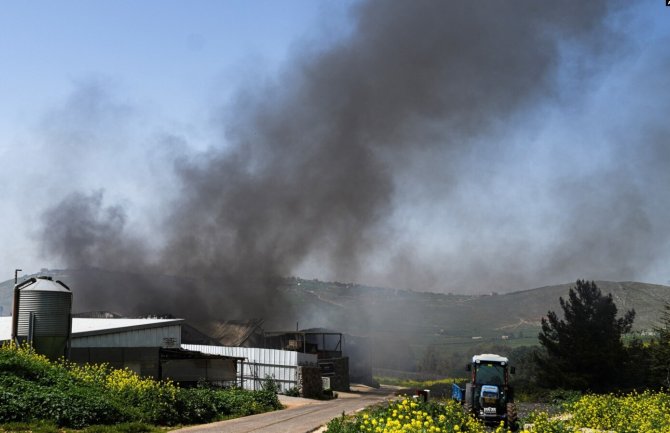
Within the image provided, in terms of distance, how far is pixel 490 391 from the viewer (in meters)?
23.9

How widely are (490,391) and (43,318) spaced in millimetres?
19139

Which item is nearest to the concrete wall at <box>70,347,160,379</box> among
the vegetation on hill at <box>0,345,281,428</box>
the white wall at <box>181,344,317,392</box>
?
the vegetation on hill at <box>0,345,281,428</box>

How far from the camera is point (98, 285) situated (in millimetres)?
78688

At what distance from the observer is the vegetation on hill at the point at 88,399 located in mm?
18188

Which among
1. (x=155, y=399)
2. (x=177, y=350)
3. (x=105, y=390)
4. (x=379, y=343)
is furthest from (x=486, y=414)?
(x=379, y=343)

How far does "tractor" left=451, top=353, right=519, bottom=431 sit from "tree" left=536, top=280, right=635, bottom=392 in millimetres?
20306

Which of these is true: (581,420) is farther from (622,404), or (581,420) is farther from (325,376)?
(325,376)

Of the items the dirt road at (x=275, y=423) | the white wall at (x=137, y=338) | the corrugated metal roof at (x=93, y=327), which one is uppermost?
the corrugated metal roof at (x=93, y=327)

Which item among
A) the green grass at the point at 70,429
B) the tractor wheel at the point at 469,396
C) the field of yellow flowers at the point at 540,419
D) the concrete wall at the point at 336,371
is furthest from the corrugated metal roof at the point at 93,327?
the tractor wheel at the point at 469,396

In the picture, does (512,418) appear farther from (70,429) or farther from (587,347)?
(587,347)

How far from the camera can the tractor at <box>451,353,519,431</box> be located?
77.6 feet

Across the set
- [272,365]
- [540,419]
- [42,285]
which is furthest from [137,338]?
[540,419]

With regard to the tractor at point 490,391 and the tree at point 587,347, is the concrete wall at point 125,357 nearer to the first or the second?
the tractor at point 490,391

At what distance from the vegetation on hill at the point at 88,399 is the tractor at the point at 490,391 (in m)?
9.93
